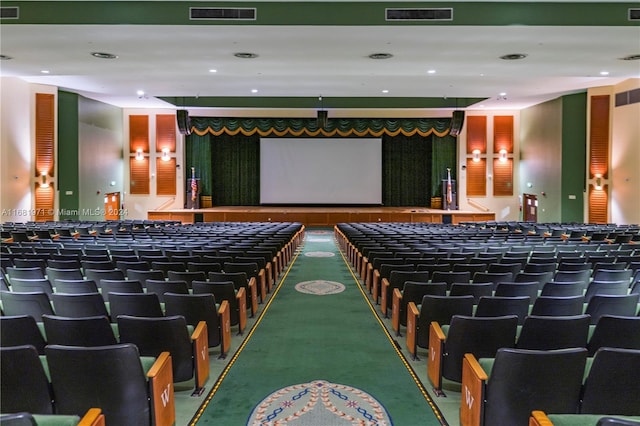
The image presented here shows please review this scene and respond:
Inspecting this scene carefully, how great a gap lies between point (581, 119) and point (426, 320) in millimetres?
16305

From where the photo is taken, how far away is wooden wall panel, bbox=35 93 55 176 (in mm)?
16953

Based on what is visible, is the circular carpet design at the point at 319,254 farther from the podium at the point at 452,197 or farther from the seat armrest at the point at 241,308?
the podium at the point at 452,197

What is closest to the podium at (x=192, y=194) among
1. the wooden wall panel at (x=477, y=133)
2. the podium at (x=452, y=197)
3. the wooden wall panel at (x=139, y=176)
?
the wooden wall panel at (x=139, y=176)

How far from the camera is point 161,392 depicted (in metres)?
3.12

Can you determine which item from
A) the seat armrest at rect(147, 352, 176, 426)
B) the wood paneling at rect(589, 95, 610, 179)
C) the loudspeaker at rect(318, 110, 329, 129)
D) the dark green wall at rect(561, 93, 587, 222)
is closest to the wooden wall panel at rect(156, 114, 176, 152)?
the loudspeaker at rect(318, 110, 329, 129)

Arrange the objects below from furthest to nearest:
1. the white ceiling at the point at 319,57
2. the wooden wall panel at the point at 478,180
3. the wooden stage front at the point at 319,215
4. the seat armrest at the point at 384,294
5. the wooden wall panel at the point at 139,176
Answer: the wooden wall panel at the point at 478,180 → the wooden wall panel at the point at 139,176 → the wooden stage front at the point at 319,215 → the white ceiling at the point at 319,57 → the seat armrest at the point at 384,294

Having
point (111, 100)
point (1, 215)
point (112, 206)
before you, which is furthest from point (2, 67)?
point (112, 206)

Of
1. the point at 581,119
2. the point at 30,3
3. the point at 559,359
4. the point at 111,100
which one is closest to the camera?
the point at 559,359

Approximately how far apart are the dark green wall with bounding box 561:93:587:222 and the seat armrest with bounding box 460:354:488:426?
1704 cm

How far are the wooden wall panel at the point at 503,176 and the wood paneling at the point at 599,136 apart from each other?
487 centimetres

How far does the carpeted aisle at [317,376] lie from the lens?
3.56 metres

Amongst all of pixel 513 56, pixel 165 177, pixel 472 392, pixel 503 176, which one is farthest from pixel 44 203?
pixel 503 176

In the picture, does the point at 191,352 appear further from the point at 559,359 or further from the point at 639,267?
the point at 639,267

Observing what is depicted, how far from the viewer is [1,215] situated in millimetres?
15477
